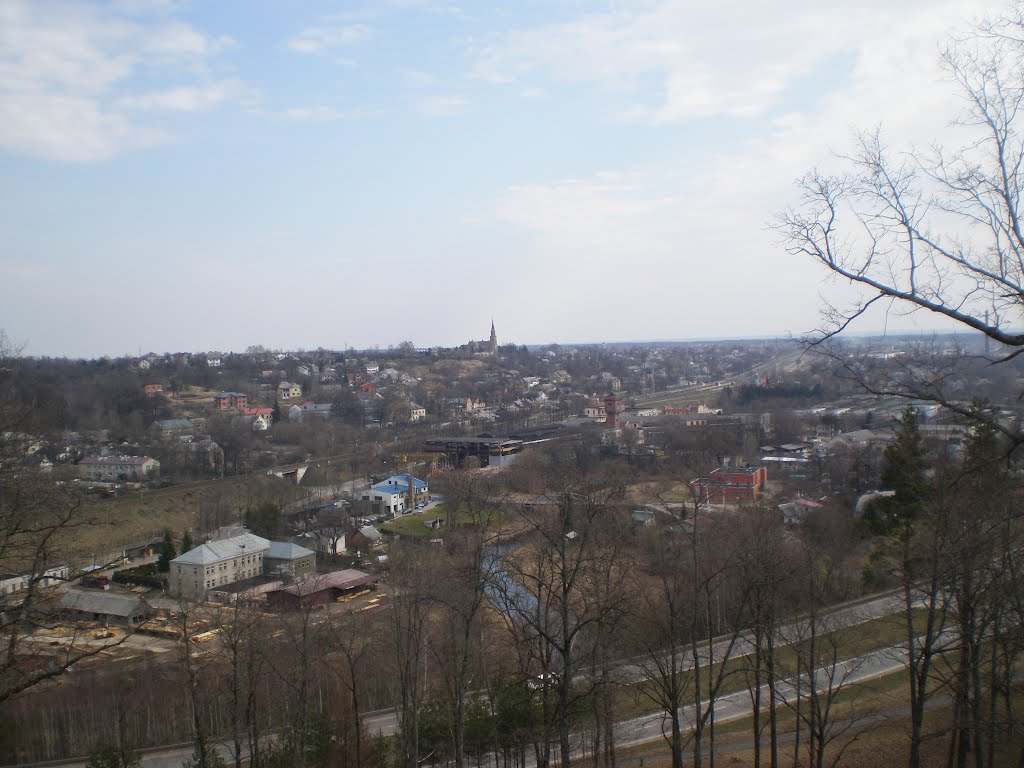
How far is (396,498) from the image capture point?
84.4ft

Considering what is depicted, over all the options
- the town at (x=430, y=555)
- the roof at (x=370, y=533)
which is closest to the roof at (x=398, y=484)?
the town at (x=430, y=555)

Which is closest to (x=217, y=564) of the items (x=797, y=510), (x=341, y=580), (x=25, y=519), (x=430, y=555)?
(x=341, y=580)

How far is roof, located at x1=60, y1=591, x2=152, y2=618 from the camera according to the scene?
13961mm

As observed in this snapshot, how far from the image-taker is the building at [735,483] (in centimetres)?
1826

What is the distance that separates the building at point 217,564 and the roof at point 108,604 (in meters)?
1.39

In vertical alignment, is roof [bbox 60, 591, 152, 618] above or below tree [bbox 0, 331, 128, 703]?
below

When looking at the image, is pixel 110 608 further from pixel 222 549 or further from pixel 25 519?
pixel 25 519

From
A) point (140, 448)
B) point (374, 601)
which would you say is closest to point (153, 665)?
point (374, 601)

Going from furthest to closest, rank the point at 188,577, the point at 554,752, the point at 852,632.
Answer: the point at 188,577
the point at 852,632
the point at 554,752

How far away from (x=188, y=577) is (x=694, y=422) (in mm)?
26171

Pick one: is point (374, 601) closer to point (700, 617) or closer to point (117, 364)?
point (700, 617)

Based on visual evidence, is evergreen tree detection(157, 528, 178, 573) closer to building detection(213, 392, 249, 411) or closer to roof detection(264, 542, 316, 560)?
roof detection(264, 542, 316, 560)

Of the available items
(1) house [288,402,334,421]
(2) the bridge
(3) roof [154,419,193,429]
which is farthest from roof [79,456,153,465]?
(1) house [288,402,334,421]

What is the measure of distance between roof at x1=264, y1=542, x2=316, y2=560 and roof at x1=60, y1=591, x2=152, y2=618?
12.1ft
